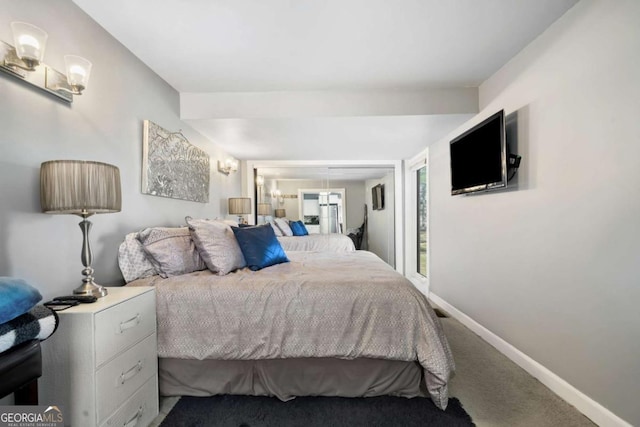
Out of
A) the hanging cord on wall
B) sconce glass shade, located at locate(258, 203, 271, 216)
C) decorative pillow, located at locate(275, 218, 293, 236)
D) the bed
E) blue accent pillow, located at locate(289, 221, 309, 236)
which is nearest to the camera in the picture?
the hanging cord on wall

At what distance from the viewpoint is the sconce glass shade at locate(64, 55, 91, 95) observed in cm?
147

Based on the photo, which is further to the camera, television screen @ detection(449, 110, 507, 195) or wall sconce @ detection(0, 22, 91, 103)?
television screen @ detection(449, 110, 507, 195)

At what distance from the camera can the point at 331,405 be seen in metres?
1.64

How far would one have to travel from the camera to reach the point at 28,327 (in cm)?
90

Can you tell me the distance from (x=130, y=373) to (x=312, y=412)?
0.97 meters

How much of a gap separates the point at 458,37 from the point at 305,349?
2.28m

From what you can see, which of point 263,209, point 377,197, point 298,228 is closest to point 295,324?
point 298,228

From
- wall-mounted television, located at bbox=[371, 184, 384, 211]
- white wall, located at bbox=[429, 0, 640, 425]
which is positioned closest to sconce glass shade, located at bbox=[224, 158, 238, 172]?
wall-mounted television, located at bbox=[371, 184, 384, 211]

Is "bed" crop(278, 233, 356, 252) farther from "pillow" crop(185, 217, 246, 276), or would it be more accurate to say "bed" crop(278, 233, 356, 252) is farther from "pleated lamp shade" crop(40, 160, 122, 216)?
"pleated lamp shade" crop(40, 160, 122, 216)

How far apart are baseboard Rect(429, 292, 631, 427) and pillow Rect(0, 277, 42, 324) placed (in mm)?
2584

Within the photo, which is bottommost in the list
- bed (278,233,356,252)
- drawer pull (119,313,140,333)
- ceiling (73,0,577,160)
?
drawer pull (119,313,140,333)

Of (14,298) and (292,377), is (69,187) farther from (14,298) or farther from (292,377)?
(292,377)

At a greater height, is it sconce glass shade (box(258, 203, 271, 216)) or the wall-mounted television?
the wall-mounted television

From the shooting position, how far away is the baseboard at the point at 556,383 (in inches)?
57.2
